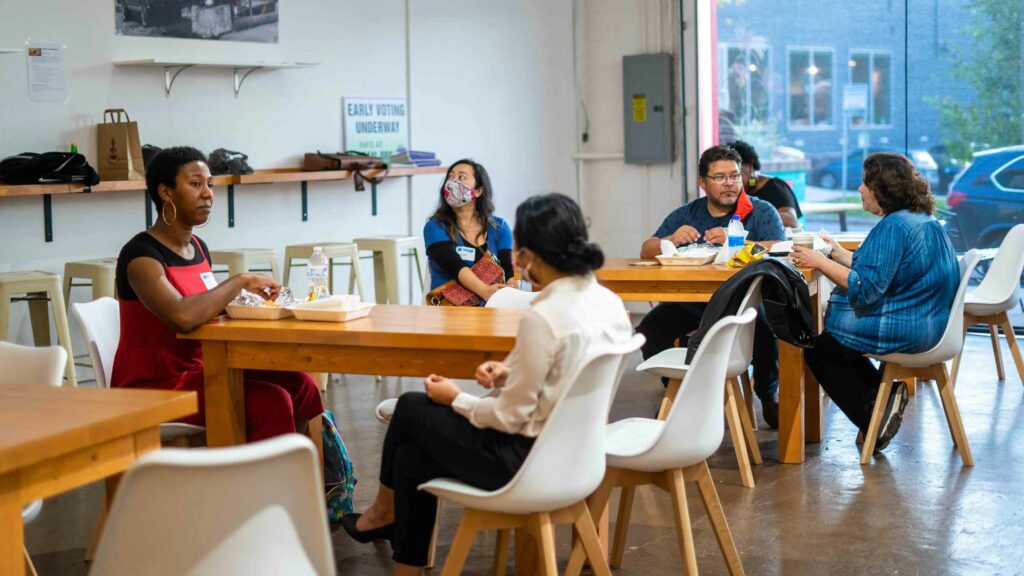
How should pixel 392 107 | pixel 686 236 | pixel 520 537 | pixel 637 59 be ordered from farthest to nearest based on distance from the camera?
1. pixel 637 59
2. pixel 392 107
3. pixel 686 236
4. pixel 520 537

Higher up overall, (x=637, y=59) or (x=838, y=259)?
(x=637, y=59)

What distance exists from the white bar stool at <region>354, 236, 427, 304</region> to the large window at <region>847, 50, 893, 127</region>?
339cm

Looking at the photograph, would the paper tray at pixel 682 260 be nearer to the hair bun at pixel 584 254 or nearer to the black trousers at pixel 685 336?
the black trousers at pixel 685 336

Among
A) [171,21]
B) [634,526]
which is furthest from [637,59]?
[634,526]

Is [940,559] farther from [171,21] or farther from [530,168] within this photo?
[530,168]

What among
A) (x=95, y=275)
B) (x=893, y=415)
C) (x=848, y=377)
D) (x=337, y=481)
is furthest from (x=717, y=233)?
(x=95, y=275)

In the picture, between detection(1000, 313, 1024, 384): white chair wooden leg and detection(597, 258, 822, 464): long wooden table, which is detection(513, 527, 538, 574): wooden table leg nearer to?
detection(597, 258, 822, 464): long wooden table

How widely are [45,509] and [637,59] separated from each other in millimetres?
6090

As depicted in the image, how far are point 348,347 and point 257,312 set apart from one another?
41 cm

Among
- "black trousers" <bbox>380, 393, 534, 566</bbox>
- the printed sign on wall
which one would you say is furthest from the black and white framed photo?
"black trousers" <bbox>380, 393, 534, 566</bbox>

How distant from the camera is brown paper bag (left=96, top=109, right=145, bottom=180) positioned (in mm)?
6352

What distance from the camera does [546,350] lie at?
277 centimetres

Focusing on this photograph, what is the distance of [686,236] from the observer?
5.46m

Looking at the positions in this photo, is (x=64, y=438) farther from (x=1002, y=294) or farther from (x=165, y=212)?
(x=1002, y=294)
